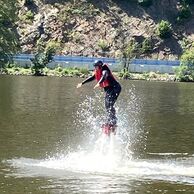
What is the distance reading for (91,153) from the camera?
21.4 m

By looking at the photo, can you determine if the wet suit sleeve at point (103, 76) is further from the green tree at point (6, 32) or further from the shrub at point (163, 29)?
the shrub at point (163, 29)

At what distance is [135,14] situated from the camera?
134500mm

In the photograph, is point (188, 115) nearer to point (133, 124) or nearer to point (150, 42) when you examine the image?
point (133, 124)

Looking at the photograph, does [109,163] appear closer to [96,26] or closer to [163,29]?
[163,29]

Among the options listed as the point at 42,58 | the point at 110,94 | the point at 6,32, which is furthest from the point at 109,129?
the point at 42,58

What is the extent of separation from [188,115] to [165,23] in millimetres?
92484

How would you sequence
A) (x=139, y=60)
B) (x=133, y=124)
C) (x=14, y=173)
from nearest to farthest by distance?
(x=14, y=173) < (x=133, y=124) < (x=139, y=60)

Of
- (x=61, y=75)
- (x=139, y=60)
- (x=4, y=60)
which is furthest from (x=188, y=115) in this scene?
(x=139, y=60)

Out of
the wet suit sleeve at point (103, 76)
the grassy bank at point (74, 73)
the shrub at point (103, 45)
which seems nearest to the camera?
the wet suit sleeve at point (103, 76)

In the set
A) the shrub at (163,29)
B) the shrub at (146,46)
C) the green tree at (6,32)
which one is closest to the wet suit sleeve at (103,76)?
the green tree at (6,32)

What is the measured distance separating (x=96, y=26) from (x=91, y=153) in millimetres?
110862

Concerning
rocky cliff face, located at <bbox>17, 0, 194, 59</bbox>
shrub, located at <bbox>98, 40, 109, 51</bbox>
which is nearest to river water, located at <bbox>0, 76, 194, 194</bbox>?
shrub, located at <bbox>98, 40, 109, 51</bbox>

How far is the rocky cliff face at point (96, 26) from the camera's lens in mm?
127250

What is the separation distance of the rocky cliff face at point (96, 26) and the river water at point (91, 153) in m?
89.4
